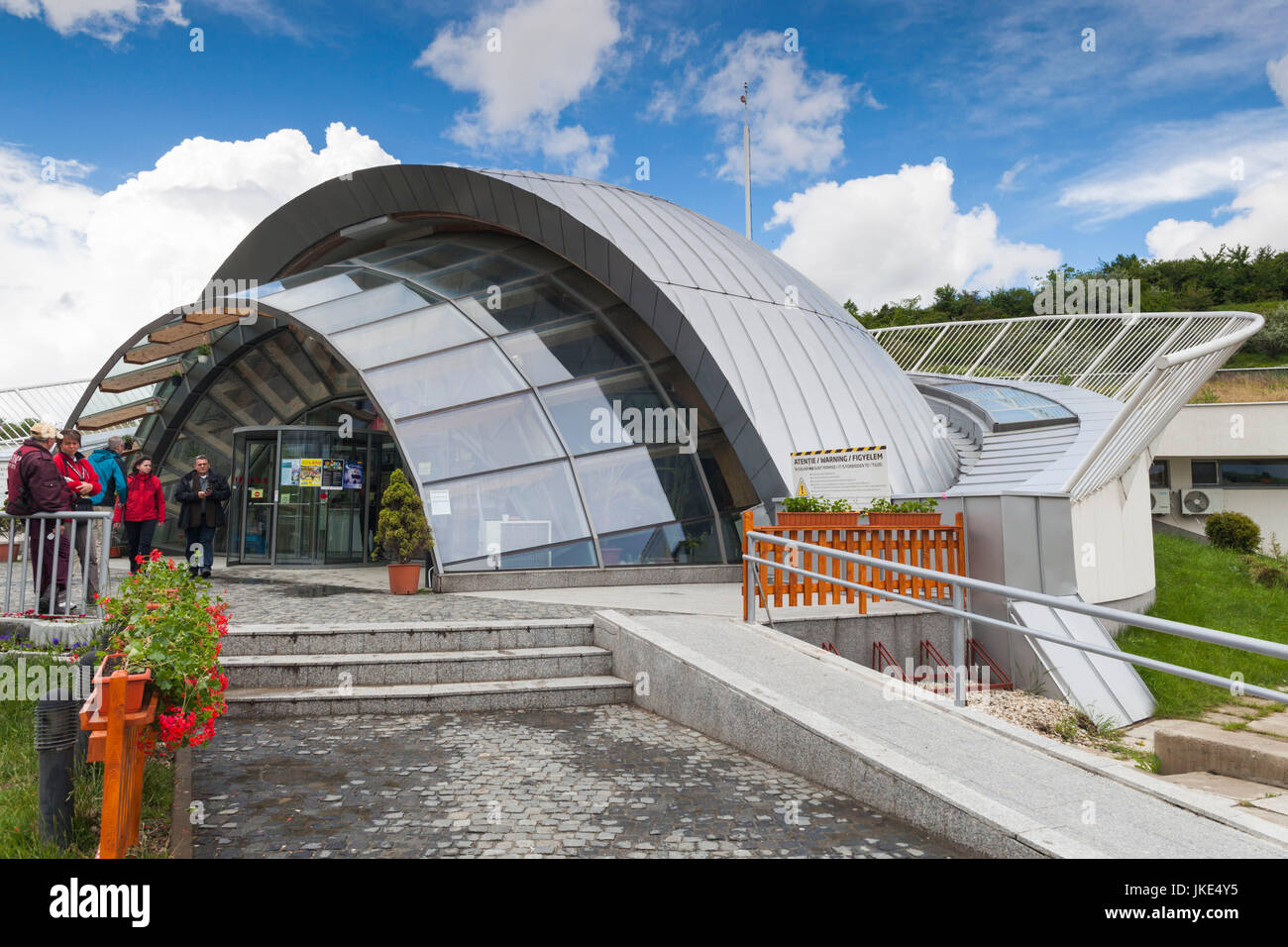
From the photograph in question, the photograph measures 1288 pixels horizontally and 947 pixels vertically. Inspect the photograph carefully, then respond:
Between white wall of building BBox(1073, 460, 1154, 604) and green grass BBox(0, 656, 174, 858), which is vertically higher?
white wall of building BBox(1073, 460, 1154, 604)

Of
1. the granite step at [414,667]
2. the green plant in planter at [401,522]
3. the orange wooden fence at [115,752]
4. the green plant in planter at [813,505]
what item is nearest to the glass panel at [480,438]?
the green plant in planter at [401,522]

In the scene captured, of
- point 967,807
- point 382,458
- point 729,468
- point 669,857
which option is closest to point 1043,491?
point 729,468

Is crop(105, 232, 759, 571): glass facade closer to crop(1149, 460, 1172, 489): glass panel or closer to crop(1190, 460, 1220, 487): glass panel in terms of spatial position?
crop(1149, 460, 1172, 489): glass panel

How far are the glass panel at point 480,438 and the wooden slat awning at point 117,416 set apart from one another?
33.5 feet

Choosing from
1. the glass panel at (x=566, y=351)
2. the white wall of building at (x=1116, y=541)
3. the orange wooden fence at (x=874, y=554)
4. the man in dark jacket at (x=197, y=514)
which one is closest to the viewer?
the orange wooden fence at (x=874, y=554)

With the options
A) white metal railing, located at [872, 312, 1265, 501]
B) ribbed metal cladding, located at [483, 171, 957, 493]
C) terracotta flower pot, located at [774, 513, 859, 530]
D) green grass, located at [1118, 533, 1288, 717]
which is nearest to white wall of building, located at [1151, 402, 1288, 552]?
green grass, located at [1118, 533, 1288, 717]

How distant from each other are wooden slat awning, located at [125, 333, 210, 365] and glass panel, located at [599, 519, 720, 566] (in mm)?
9554

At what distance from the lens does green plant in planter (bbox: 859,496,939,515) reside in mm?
9297

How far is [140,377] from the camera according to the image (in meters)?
16.6

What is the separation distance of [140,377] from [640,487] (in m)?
11.4

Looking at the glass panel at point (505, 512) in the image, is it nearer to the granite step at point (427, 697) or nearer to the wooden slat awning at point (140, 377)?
the granite step at point (427, 697)

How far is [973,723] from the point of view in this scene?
502cm

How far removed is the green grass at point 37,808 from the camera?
342 cm
